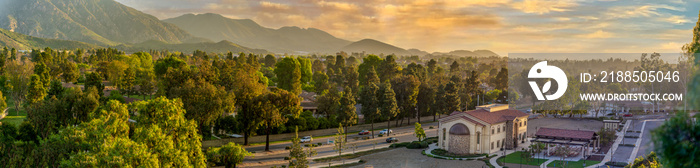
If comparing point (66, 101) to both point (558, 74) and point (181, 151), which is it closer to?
point (181, 151)

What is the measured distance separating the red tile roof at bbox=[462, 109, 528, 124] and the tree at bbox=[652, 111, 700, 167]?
33381 millimetres

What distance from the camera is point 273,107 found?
4006 cm

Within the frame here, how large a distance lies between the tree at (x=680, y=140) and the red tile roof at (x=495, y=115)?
33.4m

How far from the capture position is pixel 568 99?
172 feet

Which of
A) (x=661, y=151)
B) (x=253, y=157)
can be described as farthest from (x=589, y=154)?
(x=661, y=151)

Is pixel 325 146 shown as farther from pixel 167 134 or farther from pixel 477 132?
pixel 167 134

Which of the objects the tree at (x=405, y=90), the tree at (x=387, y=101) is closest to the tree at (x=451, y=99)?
the tree at (x=405, y=90)

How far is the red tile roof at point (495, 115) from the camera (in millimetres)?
41562

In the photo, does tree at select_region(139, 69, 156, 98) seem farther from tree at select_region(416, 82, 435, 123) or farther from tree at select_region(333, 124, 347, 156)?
tree at select_region(416, 82, 435, 123)

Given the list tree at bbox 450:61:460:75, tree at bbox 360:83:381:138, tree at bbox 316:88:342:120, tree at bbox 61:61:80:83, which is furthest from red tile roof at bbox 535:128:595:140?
tree at bbox 61:61:80:83

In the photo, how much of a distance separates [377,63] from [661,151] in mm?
75788

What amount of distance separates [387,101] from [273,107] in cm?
1494

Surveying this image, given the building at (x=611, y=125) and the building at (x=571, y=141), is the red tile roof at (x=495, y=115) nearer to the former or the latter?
the building at (x=571, y=141)

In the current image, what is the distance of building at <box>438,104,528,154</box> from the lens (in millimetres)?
41156
